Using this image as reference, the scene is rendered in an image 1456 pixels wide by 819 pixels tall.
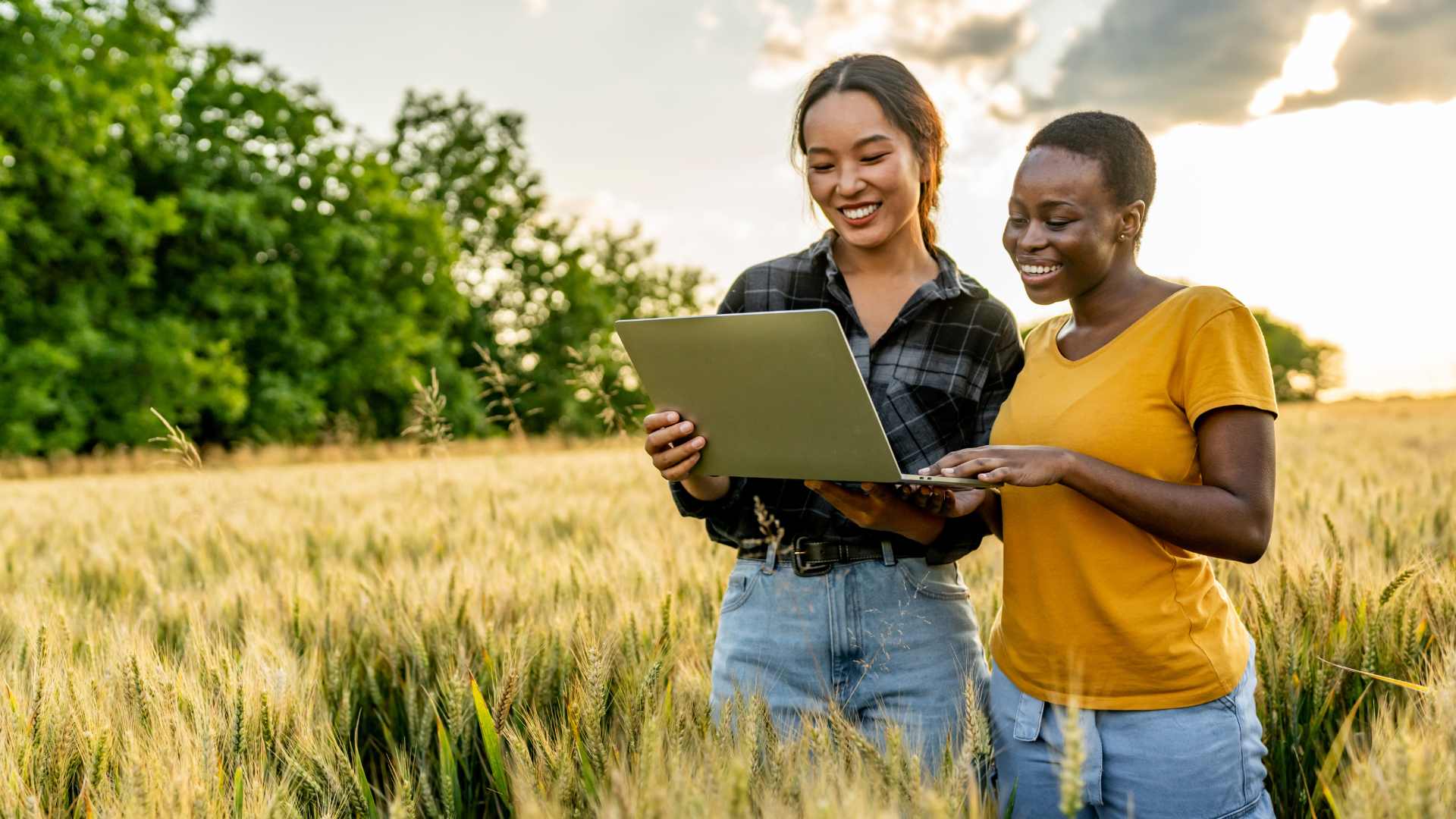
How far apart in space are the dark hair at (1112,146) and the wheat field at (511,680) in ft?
2.90

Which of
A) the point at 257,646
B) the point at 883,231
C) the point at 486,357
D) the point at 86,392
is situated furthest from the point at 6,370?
the point at 883,231

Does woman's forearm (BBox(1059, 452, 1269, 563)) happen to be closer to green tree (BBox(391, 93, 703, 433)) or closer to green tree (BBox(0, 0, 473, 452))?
green tree (BBox(0, 0, 473, 452))

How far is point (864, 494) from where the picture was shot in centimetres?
174

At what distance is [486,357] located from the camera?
425 cm

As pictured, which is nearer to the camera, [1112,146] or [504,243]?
[1112,146]

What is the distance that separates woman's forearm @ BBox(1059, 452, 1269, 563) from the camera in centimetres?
139

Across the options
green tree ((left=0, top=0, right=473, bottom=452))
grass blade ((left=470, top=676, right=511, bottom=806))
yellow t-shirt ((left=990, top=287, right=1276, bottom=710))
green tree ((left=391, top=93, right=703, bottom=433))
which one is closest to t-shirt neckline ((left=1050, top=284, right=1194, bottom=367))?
yellow t-shirt ((left=990, top=287, right=1276, bottom=710))

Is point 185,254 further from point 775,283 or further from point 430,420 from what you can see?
point 775,283

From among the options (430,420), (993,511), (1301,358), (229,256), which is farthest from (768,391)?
(1301,358)

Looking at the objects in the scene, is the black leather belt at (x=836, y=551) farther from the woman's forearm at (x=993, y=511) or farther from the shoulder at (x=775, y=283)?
the shoulder at (x=775, y=283)

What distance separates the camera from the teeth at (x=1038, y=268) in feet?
5.26

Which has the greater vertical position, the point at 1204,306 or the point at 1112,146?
the point at 1112,146

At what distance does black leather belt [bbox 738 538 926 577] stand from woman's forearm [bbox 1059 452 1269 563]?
0.50 metres

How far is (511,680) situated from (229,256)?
76.8ft
